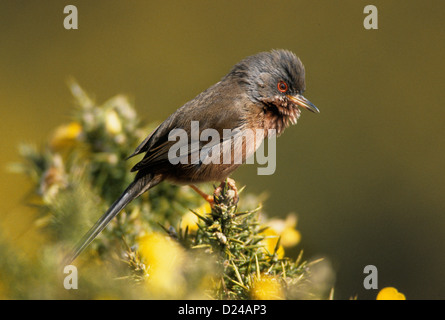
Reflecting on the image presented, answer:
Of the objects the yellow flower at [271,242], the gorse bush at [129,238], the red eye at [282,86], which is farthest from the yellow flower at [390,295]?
the red eye at [282,86]

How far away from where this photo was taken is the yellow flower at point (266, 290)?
1305 millimetres

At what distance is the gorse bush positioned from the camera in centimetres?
80

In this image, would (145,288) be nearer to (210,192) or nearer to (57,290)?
(57,290)

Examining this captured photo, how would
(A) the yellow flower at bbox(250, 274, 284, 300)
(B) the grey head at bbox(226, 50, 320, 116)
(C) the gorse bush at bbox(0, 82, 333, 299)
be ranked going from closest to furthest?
(C) the gorse bush at bbox(0, 82, 333, 299) < (A) the yellow flower at bbox(250, 274, 284, 300) < (B) the grey head at bbox(226, 50, 320, 116)

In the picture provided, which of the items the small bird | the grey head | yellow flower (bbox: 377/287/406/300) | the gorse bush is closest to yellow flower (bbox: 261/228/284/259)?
the gorse bush

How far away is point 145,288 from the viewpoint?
2.84 feet

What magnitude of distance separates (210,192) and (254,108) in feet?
1.99

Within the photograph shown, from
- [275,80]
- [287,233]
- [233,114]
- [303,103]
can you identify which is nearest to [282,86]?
[275,80]

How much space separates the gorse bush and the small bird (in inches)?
3.7

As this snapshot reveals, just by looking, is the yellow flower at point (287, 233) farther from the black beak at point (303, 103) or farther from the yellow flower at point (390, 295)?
the black beak at point (303, 103)

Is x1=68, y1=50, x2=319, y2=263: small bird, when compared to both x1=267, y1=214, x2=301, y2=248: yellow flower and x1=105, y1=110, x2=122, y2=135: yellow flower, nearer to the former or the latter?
x1=105, y1=110, x2=122, y2=135: yellow flower

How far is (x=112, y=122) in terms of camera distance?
2.11 meters
